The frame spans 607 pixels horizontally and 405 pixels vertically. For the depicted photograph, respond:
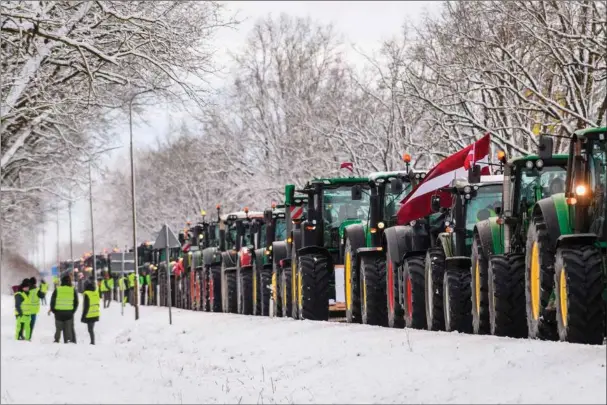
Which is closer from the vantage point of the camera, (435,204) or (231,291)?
(435,204)

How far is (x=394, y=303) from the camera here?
1998 cm

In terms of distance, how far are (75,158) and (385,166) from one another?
944cm

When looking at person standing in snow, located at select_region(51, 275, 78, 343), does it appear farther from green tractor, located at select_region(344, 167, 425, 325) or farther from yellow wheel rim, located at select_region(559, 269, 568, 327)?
yellow wheel rim, located at select_region(559, 269, 568, 327)

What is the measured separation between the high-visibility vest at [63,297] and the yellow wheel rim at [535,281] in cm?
1419

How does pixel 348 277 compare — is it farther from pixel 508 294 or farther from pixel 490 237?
pixel 508 294

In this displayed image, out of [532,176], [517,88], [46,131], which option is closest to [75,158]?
[46,131]

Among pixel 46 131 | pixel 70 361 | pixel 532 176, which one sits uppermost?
pixel 46 131

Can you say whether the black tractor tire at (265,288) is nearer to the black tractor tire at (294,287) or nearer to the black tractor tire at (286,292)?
the black tractor tire at (286,292)

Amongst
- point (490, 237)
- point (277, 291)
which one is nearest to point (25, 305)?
point (277, 291)

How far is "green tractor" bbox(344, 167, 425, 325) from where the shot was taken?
67.5ft

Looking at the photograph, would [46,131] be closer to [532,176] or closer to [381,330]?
[381,330]

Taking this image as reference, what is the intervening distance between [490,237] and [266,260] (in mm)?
13955

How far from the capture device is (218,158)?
192 feet

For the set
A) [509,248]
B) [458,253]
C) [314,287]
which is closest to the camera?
[509,248]
